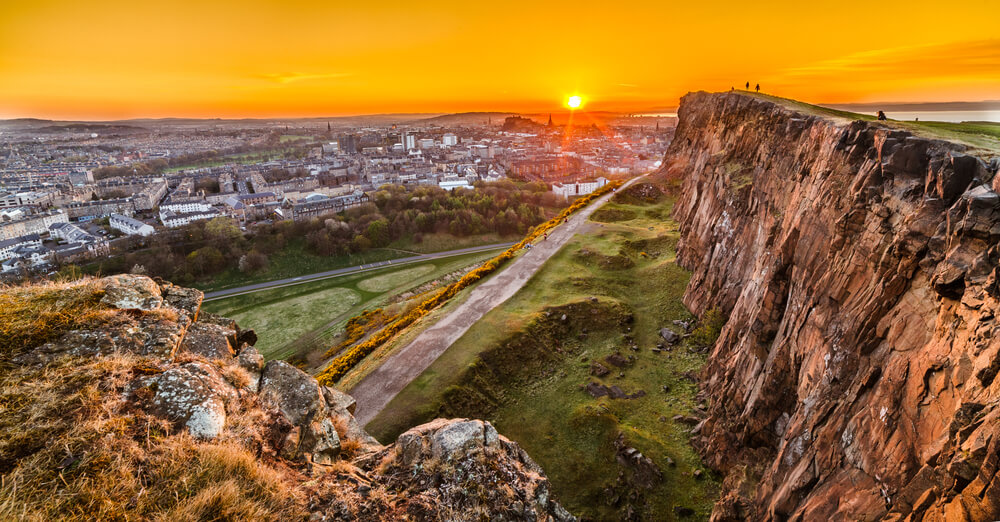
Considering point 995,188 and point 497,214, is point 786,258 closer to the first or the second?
point 995,188

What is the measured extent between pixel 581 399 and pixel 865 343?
56.9ft

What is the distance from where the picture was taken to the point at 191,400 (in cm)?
1090

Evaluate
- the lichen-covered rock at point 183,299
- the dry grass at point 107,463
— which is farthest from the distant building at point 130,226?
the dry grass at point 107,463

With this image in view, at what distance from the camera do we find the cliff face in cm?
1048

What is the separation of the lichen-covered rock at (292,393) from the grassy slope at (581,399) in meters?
12.0

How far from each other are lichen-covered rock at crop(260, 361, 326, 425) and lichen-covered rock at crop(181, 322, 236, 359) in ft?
4.92

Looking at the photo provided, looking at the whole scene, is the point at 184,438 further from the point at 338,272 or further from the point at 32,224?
the point at 32,224

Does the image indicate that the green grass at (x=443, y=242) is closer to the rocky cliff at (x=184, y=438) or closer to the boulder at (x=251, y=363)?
the boulder at (x=251, y=363)

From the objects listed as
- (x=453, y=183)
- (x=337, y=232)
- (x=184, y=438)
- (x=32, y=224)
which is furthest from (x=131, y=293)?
(x=32, y=224)

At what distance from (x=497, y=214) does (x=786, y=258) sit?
8256 centimetres

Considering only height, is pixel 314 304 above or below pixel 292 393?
below

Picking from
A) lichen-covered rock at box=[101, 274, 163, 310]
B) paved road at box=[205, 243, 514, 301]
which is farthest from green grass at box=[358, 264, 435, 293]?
lichen-covered rock at box=[101, 274, 163, 310]

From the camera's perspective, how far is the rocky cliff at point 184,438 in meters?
8.18

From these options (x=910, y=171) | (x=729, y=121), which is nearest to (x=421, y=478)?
(x=910, y=171)
